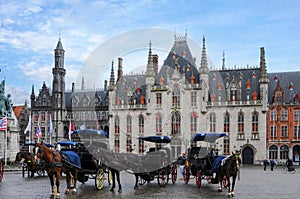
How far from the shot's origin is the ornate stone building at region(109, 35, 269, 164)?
64.4 meters

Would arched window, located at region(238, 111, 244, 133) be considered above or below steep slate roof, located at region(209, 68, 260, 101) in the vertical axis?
below

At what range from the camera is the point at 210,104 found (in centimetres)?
6656

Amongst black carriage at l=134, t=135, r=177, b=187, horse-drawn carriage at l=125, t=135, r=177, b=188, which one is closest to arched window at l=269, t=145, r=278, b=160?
horse-drawn carriage at l=125, t=135, r=177, b=188

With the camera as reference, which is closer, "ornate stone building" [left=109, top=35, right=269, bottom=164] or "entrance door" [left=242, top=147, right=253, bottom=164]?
"ornate stone building" [left=109, top=35, right=269, bottom=164]

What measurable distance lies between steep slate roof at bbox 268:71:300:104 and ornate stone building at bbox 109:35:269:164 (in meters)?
2.72

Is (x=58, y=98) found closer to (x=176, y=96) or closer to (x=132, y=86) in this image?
(x=132, y=86)

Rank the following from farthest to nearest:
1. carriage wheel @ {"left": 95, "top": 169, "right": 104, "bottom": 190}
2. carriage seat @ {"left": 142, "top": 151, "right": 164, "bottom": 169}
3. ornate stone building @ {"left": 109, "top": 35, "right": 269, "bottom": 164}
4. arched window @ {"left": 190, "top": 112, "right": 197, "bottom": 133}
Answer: arched window @ {"left": 190, "top": 112, "right": 197, "bottom": 133}
ornate stone building @ {"left": 109, "top": 35, "right": 269, "bottom": 164}
carriage seat @ {"left": 142, "top": 151, "right": 164, "bottom": 169}
carriage wheel @ {"left": 95, "top": 169, "right": 104, "bottom": 190}

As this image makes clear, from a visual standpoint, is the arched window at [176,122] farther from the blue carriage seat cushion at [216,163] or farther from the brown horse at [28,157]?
the blue carriage seat cushion at [216,163]

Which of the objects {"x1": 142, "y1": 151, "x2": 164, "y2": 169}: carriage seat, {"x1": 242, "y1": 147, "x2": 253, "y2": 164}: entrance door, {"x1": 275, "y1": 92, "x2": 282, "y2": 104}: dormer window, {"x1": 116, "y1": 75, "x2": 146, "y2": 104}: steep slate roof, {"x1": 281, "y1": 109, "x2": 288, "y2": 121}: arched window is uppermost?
{"x1": 116, "y1": 75, "x2": 146, "y2": 104}: steep slate roof

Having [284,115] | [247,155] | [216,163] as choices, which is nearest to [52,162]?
[216,163]

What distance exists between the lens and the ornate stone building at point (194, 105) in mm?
64438

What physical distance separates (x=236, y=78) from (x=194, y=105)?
8.14 metres

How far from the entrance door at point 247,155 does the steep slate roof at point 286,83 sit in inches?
326

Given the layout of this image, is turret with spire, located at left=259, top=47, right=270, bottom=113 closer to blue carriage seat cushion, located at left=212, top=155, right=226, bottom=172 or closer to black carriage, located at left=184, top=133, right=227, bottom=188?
black carriage, located at left=184, top=133, right=227, bottom=188
